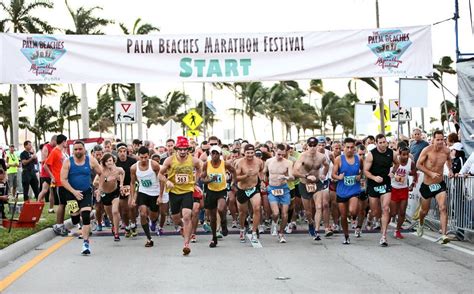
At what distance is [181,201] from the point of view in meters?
13.1

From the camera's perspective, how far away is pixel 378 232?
16219 millimetres

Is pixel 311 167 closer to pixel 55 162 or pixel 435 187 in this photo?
pixel 435 187

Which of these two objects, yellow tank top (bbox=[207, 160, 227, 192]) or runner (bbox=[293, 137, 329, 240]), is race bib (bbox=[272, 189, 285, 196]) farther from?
yellow tank top (bbox=[207, 160, 227, 192])

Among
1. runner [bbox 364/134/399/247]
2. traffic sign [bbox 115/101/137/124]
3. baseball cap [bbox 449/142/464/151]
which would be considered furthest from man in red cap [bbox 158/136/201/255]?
traffic sign [bbox 115/101/137/124]

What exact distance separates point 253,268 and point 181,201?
254 centimetres

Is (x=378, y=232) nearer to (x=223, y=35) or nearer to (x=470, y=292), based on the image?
(x=223, y=35)

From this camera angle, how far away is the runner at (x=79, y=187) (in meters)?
12.9

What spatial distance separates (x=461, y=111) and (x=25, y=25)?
108 ft

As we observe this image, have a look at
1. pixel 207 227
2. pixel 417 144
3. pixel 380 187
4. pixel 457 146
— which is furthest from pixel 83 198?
pixel 417 144

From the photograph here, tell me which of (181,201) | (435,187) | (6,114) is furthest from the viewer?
(6,114)

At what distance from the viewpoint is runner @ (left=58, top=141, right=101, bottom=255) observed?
1288cm

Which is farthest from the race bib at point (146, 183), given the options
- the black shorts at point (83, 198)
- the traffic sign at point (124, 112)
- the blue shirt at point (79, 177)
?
the traffic sign at point (124, 112)

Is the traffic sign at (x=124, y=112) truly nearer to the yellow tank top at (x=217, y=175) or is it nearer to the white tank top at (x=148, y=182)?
the white tank top at (x=148, y=182)

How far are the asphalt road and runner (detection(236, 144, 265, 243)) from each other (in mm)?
441
